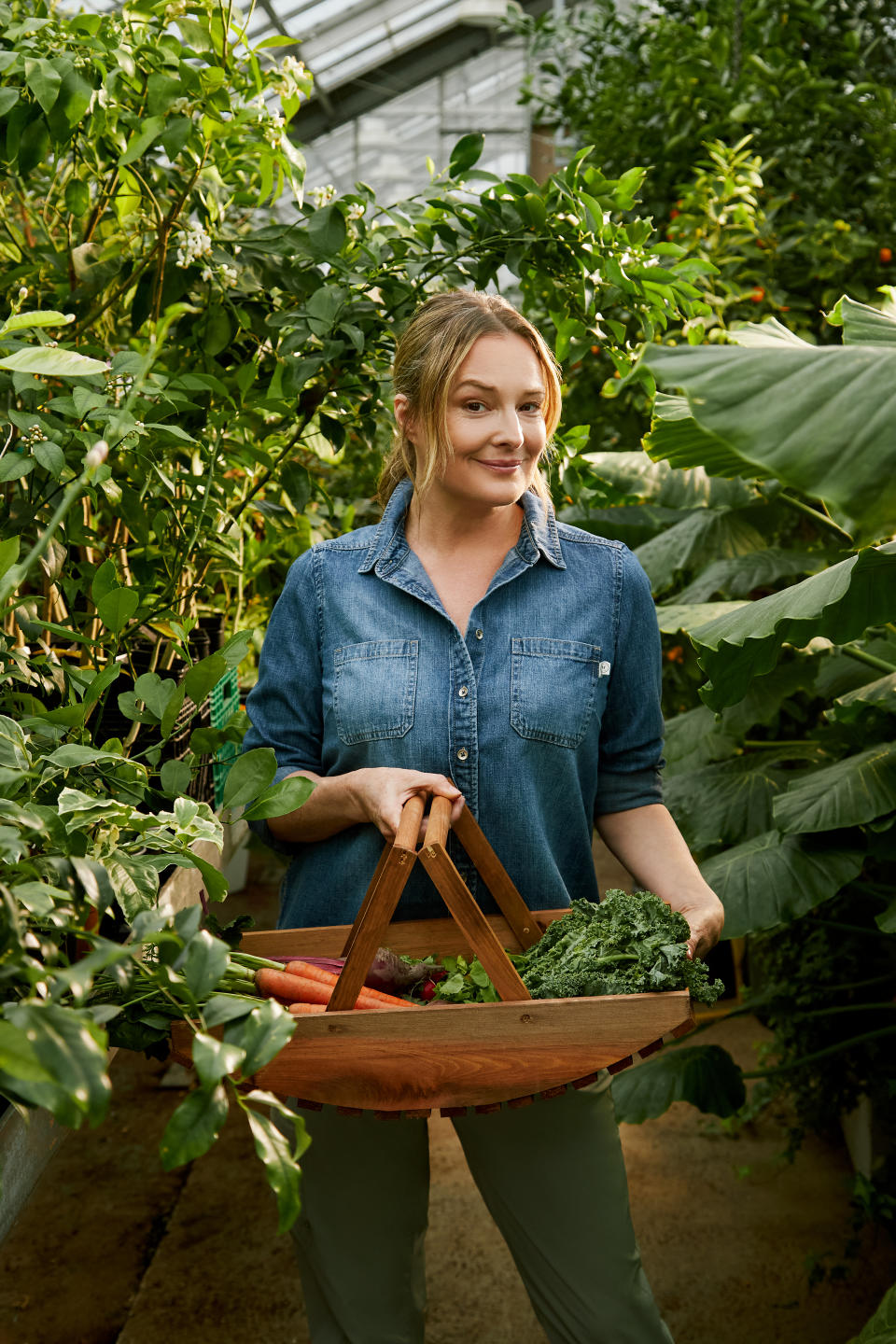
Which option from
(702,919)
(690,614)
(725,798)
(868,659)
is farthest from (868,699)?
(702,919)

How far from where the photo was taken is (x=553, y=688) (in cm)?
139

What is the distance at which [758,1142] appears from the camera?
2.86m

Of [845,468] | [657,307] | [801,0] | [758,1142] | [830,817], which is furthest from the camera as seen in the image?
[801,0]

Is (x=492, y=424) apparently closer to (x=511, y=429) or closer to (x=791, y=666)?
(x=511, y=429)

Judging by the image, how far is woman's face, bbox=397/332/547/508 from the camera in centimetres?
136

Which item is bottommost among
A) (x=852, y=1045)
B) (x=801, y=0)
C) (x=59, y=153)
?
(x=852, y=1045)

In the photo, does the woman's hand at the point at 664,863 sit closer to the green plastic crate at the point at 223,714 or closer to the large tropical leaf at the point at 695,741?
the green plastic crate at the point at 223,714

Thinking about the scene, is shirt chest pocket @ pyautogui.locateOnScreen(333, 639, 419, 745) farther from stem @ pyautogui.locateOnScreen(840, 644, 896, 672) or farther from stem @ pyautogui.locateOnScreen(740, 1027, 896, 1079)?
stem @ pyautogui.locateOnScreen(740, 1027, 896, 1079)

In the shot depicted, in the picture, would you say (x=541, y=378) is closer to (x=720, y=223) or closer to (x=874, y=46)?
(x=720, y=223)

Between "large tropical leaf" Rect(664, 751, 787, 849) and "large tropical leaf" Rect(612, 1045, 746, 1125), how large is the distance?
0.41 m

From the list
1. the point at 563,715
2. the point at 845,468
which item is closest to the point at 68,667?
the point at 563,715

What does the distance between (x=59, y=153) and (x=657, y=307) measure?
0.77 m

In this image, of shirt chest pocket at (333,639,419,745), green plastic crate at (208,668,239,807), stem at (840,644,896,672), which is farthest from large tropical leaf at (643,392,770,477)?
green plastic crate at (208,668,239,807)

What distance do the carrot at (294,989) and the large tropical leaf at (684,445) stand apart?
0.66 m
